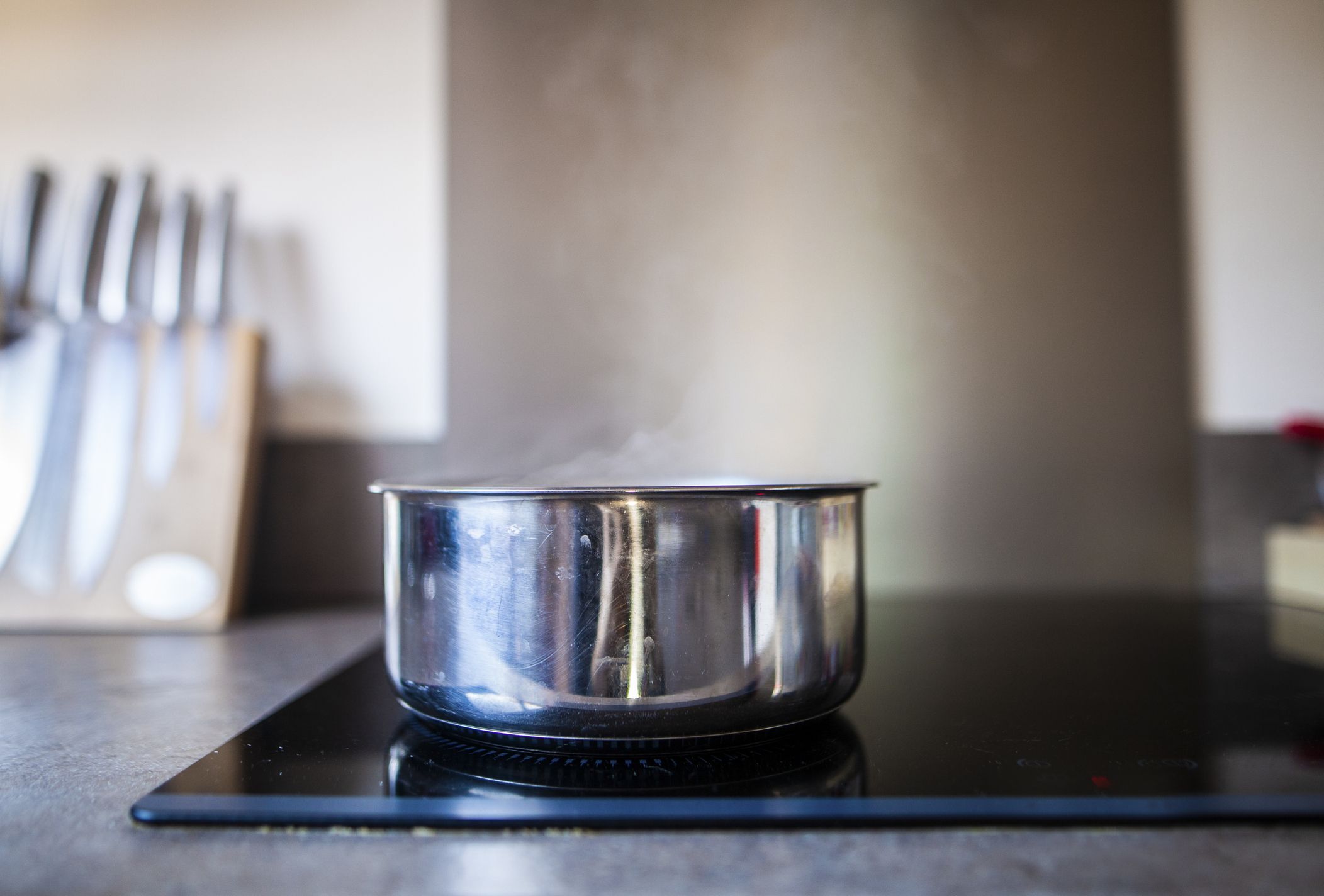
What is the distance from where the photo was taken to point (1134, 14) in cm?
94

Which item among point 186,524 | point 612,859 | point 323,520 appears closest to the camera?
point 612,859

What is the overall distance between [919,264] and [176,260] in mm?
864

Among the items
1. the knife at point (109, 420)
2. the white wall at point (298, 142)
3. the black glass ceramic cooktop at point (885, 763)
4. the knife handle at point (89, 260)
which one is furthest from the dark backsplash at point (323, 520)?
the black glass ceramic cooktop at point (885, 763)

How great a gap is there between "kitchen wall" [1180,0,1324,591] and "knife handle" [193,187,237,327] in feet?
3.73

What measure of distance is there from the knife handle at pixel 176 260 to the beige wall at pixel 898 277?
30 cm

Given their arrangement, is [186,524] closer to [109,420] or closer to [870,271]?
[109,420]

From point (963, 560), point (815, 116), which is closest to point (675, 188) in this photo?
point (815, 116)

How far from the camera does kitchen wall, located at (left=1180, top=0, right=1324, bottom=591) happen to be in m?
0.95

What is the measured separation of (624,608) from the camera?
0.38 m

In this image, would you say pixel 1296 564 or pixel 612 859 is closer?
pixel 612 859

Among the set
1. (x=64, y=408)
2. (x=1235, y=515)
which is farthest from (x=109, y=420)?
(x=1235, y=515)

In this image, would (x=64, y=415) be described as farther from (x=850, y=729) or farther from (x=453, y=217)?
(x=850, y=729)

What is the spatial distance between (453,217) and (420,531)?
628 millimetres

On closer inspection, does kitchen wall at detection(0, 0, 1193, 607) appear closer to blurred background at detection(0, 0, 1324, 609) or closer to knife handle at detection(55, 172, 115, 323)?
blurred background at detection(0, 0, 1324, 609)
